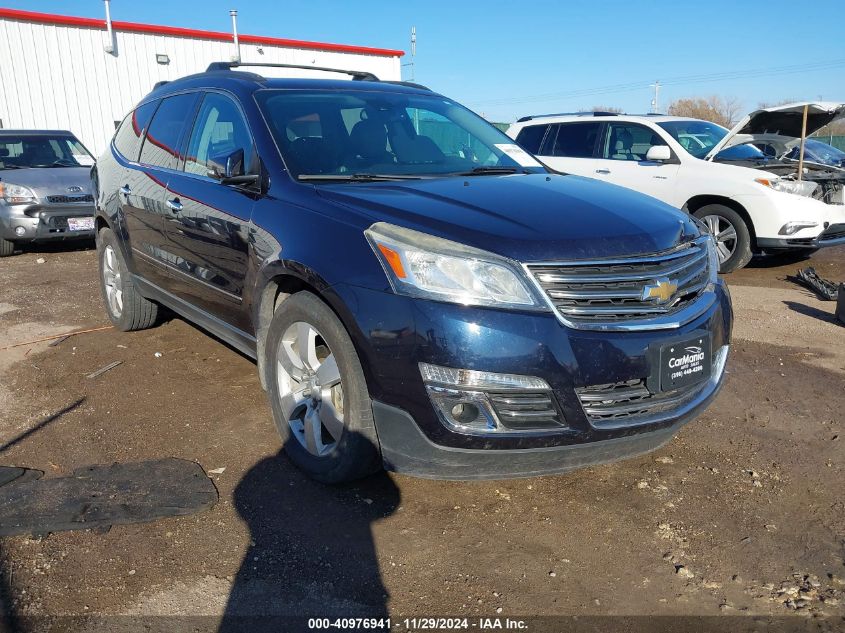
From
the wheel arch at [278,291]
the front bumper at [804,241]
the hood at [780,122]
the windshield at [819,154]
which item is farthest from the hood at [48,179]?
the windshield at [819,154]

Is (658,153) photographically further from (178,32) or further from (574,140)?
(178,32)

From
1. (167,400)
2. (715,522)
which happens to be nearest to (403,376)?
(715,522)

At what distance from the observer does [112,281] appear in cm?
573

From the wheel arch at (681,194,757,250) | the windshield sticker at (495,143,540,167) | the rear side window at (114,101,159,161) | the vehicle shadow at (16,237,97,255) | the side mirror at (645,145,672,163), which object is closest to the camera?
the windshield sticker at (495,143,540,167)

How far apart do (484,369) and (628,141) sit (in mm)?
7195

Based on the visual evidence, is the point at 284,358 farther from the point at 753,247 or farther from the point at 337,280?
the point at 753,247

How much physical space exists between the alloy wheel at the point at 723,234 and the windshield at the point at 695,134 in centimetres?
86

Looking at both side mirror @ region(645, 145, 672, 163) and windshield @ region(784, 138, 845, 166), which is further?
windshield @ region(784, 138, 845, 166)

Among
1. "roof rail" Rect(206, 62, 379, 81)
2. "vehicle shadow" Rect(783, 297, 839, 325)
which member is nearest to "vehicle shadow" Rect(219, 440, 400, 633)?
"roof rail" Rect(206, 62, 379, 81)

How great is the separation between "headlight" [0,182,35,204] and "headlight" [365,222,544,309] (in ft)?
28.4

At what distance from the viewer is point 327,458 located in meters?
3.05

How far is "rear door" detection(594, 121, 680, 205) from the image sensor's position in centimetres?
845

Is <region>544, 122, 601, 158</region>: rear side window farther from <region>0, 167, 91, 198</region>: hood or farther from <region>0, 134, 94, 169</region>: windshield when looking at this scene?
<region>0, 134, 94, 169</region>: windshield

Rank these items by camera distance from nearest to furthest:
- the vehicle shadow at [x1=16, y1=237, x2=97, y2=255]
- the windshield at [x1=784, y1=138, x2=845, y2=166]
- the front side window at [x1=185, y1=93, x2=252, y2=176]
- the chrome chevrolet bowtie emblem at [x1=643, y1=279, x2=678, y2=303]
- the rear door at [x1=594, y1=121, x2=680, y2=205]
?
the chrome chevrolet bowtie emblem at [x1=643, y1=279, x2=678, y2=303] → the front side window at [x1=185, y1=93, x2=252, y2=176] → the rear door at [x1=594, y1=121, x2=680, y2=205] → the windshield at [x1=784, y1=138, x2=845, y2=166] → the vehicle shadow at [x1=16, y1=237, x2=97, y2=255]
